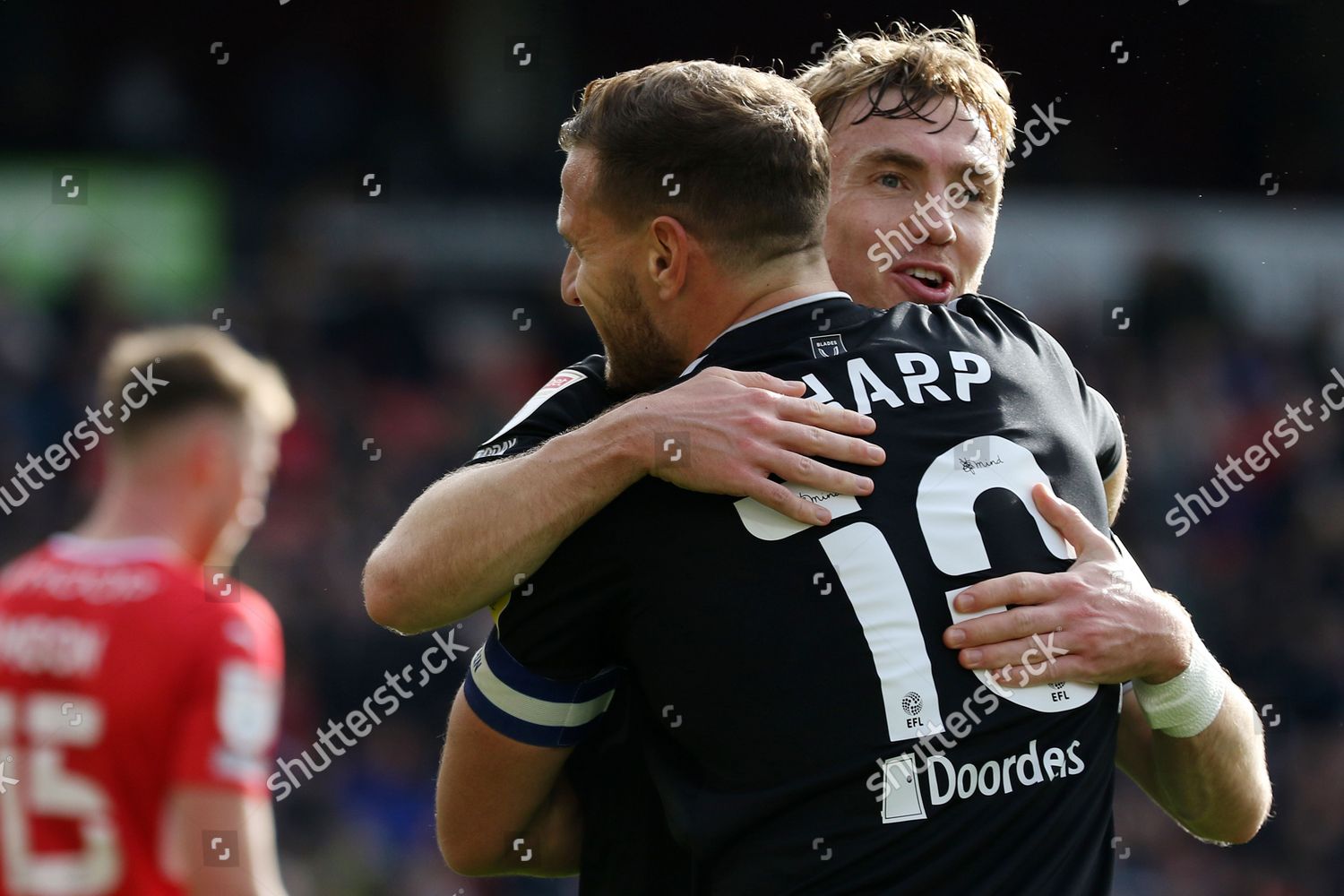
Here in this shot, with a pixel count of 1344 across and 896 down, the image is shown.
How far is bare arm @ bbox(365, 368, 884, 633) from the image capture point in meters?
2.14

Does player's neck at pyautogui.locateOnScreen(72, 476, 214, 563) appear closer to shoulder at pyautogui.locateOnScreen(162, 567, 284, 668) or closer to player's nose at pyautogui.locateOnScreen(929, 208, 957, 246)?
shoulder at pyautogui.locateOnScreen(162, 567, 284, 668)

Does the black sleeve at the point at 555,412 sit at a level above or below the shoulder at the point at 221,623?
above

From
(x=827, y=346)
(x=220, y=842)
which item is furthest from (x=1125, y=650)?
(x=220, y=842)

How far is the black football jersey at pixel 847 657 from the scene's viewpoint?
81.1 inches

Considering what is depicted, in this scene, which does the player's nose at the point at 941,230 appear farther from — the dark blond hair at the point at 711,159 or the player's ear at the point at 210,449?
the player's ear at the point at 210,449

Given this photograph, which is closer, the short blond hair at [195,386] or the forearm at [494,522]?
the forearm at [494,522]

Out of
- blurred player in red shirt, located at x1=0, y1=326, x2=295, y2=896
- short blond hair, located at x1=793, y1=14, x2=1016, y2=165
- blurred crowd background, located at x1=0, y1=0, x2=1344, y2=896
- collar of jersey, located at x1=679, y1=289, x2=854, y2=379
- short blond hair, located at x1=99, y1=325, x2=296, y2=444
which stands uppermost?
short blond hair, located at x1=793, y1=14, x2=1016, y2=165

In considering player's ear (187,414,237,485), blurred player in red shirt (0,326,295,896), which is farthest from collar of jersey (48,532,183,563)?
player's ear (187,414,237,485)

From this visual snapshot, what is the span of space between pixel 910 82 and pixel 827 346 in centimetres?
120

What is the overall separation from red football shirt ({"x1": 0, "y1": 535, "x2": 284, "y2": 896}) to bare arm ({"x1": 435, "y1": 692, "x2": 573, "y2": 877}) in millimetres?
1465

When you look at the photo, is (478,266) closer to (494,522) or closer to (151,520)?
(151,520)

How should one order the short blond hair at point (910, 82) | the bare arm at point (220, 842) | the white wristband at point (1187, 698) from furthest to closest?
the bare arm at point (220, 842)
the short blond hair at point (910, 82)
the white wristband at point (1187, 698)

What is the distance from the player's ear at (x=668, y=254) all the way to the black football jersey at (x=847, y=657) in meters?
0.13

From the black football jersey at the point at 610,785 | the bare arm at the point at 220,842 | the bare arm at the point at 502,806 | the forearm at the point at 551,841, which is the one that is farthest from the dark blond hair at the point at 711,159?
the bare arm at the point at 220,842
